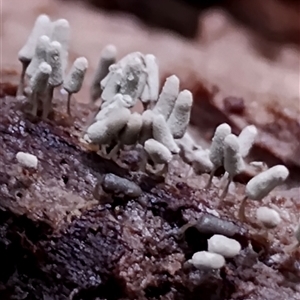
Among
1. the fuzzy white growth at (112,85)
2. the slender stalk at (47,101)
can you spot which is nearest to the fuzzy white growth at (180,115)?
the fuzzy white growth at (112,85)

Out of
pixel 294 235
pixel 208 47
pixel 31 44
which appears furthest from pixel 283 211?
pixel 208 47

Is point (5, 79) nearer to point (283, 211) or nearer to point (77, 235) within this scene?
point (77, 235)

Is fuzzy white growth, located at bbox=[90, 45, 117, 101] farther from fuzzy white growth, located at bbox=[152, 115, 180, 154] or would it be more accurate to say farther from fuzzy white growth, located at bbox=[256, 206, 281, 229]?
fuzzy white growth, located at bbox=[256, 206, 281, 229]

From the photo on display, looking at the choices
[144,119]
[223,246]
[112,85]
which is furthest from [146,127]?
[223,246]

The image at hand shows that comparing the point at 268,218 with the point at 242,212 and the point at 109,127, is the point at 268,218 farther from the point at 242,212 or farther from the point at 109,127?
the point at 109,127

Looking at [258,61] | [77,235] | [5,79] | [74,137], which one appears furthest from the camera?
[258,61]

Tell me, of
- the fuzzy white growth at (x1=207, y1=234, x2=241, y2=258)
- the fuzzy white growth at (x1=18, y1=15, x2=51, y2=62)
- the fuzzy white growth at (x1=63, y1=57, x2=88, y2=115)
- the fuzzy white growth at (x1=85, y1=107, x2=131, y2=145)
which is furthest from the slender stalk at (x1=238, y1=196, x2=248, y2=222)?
the fuzzy white growth at (x1=18, y1=15, x2=51, y2=62)

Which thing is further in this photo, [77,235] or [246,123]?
[246,123]
